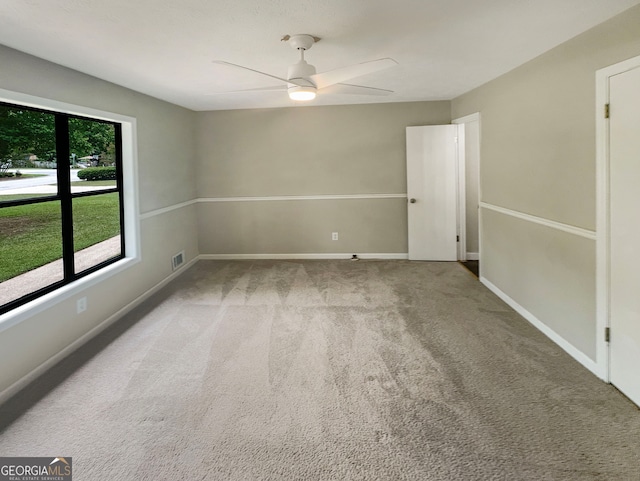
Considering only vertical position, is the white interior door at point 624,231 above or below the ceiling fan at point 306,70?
below

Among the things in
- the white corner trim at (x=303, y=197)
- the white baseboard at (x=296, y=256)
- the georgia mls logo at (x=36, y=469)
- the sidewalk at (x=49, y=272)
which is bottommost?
the georgia mls logo at (x=36, y=469)

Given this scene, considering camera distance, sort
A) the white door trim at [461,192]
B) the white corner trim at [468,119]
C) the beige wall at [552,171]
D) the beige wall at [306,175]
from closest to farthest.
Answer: the beige wall at [552,171], the white corner trim at [468,119], the white door trim at [461,192], the beige wall at [306,175]

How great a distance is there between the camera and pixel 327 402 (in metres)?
2.35

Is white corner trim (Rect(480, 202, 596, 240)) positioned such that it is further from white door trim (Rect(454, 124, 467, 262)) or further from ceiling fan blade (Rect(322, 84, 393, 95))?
ceiling fan blade (Rect(322, 84, 393, 95))

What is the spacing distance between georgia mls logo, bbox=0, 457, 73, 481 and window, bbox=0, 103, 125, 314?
1114mm

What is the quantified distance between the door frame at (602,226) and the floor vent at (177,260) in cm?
450

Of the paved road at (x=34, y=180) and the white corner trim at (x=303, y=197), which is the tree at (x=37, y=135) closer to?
the paved road at (x=34, y=180)

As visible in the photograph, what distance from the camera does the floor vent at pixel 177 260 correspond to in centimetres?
515

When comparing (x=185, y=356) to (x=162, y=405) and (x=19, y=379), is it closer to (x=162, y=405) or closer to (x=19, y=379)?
(x=162, y=405)

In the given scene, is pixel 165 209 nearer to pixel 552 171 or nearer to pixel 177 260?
pixel 177 260

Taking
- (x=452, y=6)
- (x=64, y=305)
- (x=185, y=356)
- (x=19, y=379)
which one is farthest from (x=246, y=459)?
(x=452, y=6)

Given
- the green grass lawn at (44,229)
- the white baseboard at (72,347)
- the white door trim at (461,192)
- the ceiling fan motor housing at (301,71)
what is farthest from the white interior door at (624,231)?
the green grass lawn at (44,229)

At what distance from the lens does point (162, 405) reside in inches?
92.2

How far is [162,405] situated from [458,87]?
435 cm
